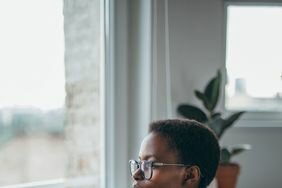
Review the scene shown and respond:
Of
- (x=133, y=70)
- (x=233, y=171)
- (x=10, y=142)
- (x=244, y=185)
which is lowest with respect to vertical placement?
(x=244, y=185)

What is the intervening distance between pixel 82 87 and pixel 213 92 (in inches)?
28.1

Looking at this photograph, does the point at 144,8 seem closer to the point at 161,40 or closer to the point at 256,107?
the point at 161,40

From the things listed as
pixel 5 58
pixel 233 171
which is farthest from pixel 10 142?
pixel 233 171

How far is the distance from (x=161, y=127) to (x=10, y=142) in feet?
3.34

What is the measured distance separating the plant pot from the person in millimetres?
814

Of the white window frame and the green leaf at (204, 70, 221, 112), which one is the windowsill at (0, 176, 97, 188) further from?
the white window frame

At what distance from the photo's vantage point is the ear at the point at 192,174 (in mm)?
1214

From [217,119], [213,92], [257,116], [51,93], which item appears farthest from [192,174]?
[257,116]

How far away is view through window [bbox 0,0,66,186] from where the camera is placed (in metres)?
1.98

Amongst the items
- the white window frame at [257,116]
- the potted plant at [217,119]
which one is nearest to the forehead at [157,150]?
the potted plant at [217,119]

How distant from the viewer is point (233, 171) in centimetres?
206

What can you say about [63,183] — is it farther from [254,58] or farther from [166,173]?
[254,58]

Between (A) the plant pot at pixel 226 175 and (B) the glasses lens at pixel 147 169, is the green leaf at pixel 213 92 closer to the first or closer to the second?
(A) the plant pot at pixel 226 175

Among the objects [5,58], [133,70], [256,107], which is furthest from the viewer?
[256,107]
